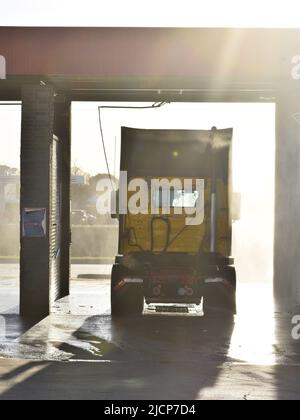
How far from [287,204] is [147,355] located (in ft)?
31.8

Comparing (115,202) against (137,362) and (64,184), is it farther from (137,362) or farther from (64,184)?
(137,362)

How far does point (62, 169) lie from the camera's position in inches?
885

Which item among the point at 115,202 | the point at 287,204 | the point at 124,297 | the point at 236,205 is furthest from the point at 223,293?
the point at 287,204

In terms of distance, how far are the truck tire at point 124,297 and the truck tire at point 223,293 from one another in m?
1.33

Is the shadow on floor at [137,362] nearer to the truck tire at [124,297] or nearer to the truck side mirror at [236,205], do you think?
the truck tire at [124,297]

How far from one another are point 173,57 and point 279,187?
7.28 meters

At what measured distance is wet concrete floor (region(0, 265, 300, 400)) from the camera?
10641 mm

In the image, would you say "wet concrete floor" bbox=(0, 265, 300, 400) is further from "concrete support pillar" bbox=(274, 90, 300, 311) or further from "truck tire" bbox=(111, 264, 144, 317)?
"concrete support pillar" bbox=(274, 90, 300, 311)

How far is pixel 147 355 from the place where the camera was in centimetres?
1371

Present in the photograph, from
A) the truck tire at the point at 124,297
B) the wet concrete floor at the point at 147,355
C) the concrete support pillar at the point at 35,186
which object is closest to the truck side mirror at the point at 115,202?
the truck tire at the point at 124,297

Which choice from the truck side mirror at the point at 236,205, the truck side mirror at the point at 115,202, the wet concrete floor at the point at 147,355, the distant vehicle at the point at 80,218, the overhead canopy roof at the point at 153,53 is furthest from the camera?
the distant vehicle at the point at 80,218

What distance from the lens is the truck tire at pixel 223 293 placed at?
18062 millimetres
